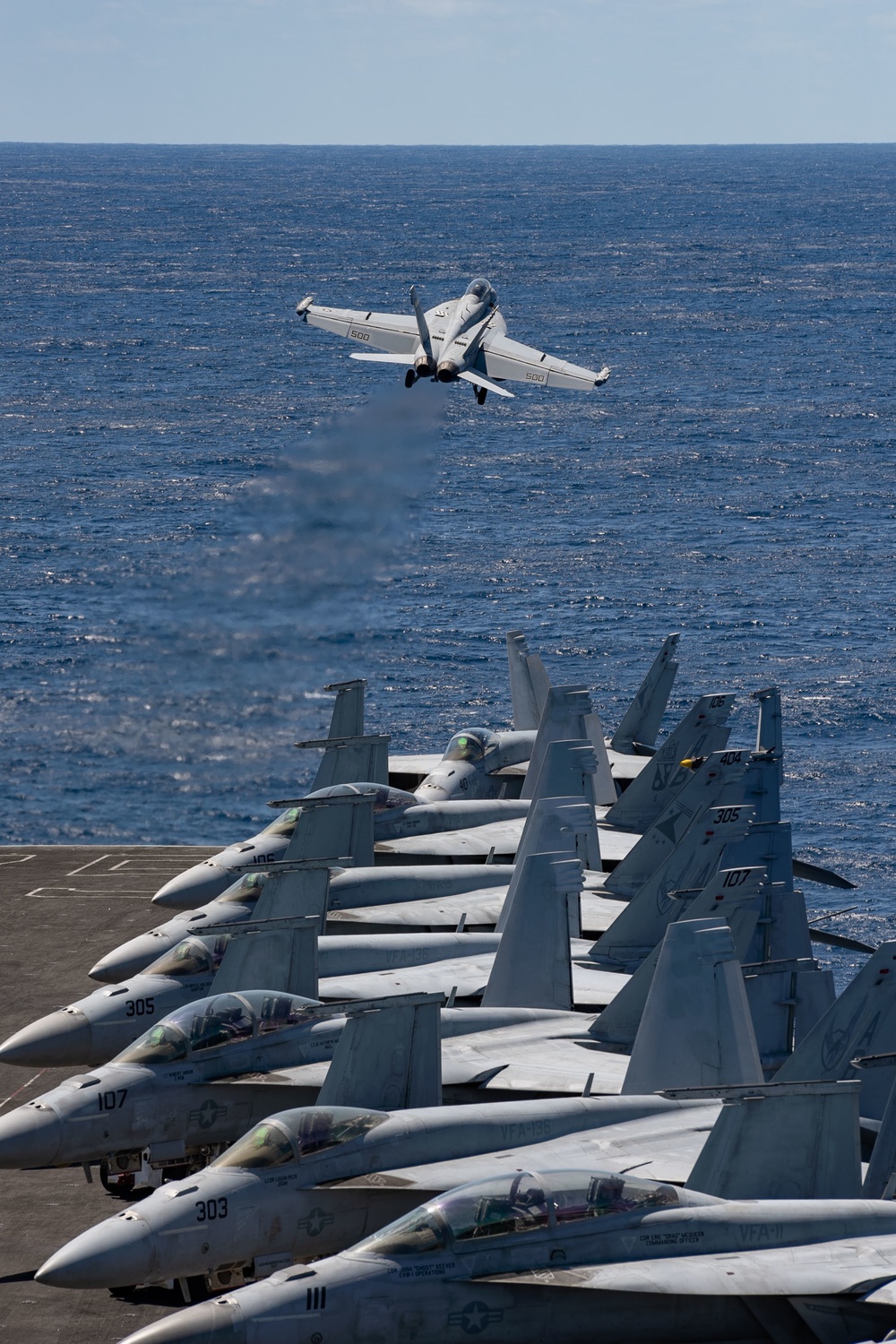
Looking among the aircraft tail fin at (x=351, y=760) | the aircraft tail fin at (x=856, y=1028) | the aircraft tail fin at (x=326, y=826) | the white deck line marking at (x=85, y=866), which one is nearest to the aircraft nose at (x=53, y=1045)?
the aircraft tail fin at (x=326, y=826)

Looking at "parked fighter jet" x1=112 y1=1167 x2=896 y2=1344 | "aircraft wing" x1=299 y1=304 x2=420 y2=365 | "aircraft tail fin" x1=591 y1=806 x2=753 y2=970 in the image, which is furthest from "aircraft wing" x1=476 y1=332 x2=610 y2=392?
"parked fighter jet" x1=112 y1=1167 x2=896 y2=1344

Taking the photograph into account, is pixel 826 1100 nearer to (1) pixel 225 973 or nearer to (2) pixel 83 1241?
(2) pixel 83 1241

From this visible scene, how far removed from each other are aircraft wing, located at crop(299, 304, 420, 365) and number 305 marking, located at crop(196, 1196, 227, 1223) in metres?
71.5

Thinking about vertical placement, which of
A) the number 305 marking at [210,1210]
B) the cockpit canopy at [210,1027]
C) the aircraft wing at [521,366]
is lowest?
the number 305 marking at [210,1210]

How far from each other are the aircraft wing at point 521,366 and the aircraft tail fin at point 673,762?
105 feet

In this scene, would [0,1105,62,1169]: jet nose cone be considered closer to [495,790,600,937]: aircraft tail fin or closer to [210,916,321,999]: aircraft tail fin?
[210,916,321,999]: aircraft tail fin

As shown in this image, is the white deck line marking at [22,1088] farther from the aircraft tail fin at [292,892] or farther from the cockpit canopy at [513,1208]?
the cockpit canopy at [513,1208]

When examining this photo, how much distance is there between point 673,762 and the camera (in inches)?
2163

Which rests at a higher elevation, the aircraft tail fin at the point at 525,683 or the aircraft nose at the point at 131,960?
the aircraft tail fin at the point at 525,683

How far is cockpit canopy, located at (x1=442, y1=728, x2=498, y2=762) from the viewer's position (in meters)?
60.1

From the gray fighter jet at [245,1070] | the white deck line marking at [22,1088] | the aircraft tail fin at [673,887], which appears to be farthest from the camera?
the white deck line marking at [22,1088]

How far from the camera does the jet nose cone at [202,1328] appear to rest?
22.9m

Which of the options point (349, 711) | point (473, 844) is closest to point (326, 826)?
point (473, 844)

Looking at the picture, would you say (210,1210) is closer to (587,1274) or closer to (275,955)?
(587,1274)
